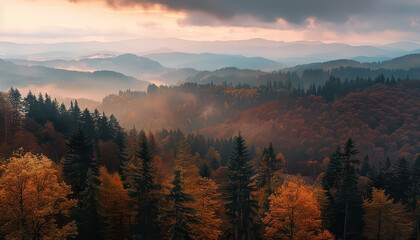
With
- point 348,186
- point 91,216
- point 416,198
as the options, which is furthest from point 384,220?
point 91,216

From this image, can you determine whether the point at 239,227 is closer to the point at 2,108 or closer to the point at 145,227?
the point at 145,227

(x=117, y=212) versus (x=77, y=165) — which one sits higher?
(x=77, y=165)

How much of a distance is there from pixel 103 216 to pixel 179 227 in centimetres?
1427

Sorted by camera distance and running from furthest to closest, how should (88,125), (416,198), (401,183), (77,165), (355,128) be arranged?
(355,128)
(88,125)
(401,183)
(416,198)
(77,165)

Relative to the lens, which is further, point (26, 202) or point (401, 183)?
point (401, 183)

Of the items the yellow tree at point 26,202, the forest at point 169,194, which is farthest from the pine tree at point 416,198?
the yellow tree at point 26,202

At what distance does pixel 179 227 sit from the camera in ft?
75.5

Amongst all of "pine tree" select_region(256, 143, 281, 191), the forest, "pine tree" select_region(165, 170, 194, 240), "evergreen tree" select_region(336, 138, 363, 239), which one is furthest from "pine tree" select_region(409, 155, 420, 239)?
"pine tree" select_region(165, 170, 194, 240)

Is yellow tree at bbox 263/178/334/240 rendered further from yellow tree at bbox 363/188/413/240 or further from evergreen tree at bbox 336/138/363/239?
yellow tree at bbox 363/188/413/240

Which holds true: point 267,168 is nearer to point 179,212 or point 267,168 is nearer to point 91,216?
point 179,212

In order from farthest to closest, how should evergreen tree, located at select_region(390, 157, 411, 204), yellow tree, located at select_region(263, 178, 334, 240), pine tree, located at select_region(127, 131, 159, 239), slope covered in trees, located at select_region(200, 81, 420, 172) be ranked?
slope covered in trees, located at select_region(200, 81, 420, 172) → evergreen tree, located at select_region(390, 157, 411, 204) → pine tree, located at select_region(127, 131, 159, 239) → yellow tree, located at select_region(263, 178, 334, 240)

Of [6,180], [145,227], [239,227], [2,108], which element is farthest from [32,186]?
[2,108]

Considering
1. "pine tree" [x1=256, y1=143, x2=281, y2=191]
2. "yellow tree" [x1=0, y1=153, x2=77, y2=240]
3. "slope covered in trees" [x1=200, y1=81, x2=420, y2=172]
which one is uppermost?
"yellow tree" [x1=0, y1=153, x2=77, y2=240]

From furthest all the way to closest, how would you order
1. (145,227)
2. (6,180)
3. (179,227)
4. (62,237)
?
1. (145,227)
2. (179,227)
3. (62,237)
4. (6,180)
